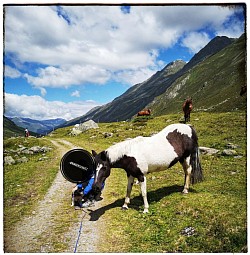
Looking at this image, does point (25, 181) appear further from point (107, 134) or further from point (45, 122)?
point (107, 134)

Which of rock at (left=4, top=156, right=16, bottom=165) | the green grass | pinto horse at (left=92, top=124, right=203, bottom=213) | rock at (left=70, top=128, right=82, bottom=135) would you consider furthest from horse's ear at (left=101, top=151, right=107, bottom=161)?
rock at (left=4, top=156, right=16, bottom=165)

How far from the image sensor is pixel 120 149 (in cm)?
813

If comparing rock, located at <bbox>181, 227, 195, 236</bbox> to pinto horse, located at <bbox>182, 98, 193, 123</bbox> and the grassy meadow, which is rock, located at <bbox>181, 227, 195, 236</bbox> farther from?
pinto horse, located at <bbox>182, 98, 193, 123</bbox>

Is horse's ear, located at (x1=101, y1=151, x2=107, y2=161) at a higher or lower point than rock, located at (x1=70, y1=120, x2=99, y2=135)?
lower

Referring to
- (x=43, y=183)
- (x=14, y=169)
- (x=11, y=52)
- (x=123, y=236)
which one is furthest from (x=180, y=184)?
(x=11, y=52)

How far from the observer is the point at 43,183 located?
7.88 m

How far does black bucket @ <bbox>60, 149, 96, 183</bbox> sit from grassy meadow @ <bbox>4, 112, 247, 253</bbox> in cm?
86

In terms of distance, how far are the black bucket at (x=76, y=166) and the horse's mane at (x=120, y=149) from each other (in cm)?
169

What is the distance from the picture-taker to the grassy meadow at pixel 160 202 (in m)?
5.84

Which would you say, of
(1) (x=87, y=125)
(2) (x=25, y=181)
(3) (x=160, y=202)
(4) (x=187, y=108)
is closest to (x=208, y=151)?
(4) (x=187, y=108)

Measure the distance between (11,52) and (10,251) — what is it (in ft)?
14.9

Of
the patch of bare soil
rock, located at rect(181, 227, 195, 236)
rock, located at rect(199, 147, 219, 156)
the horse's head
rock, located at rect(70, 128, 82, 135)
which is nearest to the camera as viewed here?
the patch of bare soil

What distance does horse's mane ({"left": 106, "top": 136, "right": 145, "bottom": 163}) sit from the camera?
7.96 meters

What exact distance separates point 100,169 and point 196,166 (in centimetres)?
390
